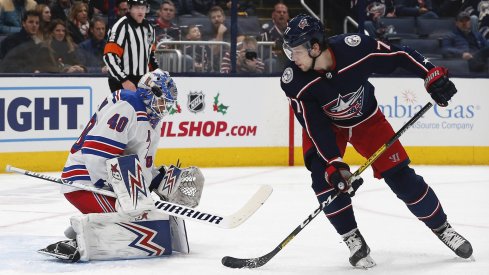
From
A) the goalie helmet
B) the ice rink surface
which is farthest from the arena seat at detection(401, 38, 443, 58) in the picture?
the goalie helmet

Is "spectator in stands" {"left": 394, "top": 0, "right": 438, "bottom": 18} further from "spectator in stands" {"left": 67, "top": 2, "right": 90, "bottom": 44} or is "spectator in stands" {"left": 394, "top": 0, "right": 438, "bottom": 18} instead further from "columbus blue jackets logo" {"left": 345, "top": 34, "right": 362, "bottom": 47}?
"columbus blue jackets logo" {"left": 345, "top": 34, "right": 362, "bottom": 47}

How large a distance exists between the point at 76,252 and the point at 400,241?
1426 millimetres

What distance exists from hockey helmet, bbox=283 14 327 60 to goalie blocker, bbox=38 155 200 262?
0.72 m

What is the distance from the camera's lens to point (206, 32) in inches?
305

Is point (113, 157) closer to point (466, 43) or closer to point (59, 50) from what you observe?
point (59, 50)

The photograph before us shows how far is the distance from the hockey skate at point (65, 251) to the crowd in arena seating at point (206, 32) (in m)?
3.41

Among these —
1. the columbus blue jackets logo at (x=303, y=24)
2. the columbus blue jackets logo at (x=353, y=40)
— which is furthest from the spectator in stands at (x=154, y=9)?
the columbus blue jackets logo at (x=303, y=24)

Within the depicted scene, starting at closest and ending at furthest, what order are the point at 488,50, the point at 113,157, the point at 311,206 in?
the point at 113,157, the point at 311,206, the point at 488,50

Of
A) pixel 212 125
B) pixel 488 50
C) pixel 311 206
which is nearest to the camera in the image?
pixel 311 206

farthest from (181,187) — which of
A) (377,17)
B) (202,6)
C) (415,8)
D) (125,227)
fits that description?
(415,8)

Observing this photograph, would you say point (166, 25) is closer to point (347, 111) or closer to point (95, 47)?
point (95, 47)

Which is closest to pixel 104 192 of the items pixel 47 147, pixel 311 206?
pixel 311 206

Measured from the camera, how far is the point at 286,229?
4.87 meters

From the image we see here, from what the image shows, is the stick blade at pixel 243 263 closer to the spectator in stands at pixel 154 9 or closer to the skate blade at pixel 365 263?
the skate blade at pixel 365 263
